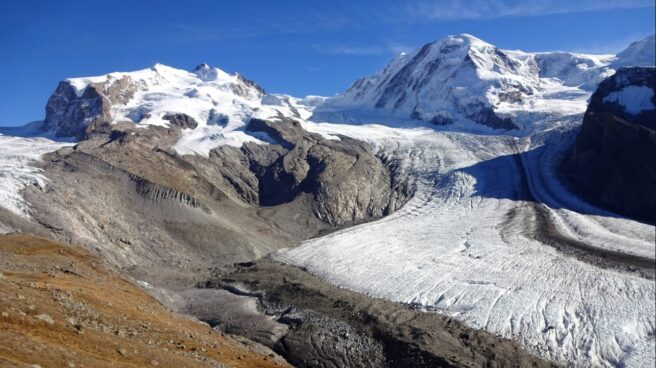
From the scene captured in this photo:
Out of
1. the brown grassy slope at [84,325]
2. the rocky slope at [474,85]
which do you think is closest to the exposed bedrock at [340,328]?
the brown grassy slope at [84,325]

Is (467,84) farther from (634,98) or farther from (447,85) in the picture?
(634,98)

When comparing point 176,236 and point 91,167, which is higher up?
point 91,167

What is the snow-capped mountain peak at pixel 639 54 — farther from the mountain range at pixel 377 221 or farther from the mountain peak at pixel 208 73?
the mountain peak at pixel 208 73

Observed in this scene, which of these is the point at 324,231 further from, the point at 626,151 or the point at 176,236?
the point at 626,151

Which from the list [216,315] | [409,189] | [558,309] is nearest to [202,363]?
[216,315]

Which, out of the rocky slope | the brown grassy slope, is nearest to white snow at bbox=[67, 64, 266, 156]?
the rocky slope

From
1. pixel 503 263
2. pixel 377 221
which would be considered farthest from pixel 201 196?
pixel 503 263
